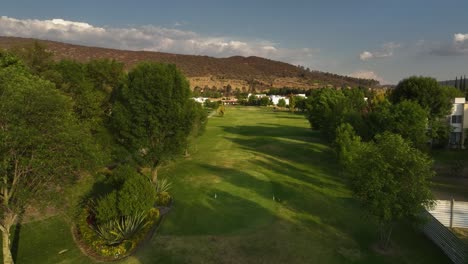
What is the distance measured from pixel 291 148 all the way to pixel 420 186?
27.4m

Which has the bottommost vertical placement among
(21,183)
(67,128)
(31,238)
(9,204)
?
(31,238)

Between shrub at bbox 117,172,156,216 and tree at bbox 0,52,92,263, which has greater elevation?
tree at bbox 0,52,92,263

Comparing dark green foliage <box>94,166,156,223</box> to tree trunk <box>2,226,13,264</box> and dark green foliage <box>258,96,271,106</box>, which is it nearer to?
tree trunk <box>2,226,13,264</box>

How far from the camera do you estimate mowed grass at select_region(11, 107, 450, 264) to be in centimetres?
1546

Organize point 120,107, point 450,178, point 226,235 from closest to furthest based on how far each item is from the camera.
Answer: point 226,235 < point 120,107 < point 450,178

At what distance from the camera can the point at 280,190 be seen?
25.4 m

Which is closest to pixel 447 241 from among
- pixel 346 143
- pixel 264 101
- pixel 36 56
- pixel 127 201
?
pixel 346 143

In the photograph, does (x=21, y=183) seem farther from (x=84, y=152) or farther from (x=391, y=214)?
(x=391, y=214)

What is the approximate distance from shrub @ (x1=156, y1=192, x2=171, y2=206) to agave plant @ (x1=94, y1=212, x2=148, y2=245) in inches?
144

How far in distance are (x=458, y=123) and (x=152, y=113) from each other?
42678 millimetres

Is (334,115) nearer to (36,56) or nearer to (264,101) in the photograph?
(36,56)

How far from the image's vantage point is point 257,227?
18.6 metres

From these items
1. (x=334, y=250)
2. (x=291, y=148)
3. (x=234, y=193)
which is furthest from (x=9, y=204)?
(x=291, y=148)

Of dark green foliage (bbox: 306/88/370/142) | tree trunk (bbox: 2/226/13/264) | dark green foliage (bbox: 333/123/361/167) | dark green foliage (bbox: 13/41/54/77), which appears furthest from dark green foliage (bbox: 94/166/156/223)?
dark green foliage (bbox: 306/88/370/142)
